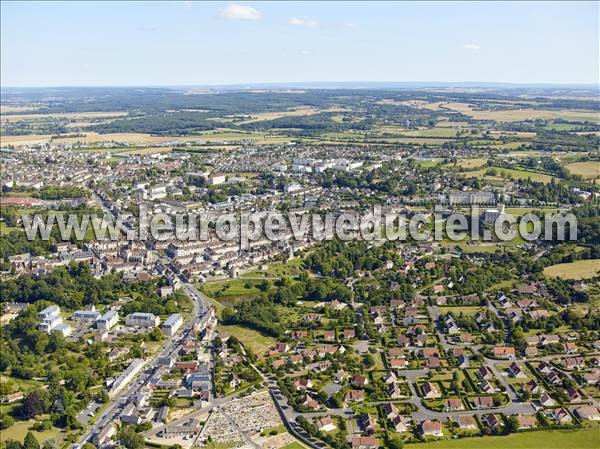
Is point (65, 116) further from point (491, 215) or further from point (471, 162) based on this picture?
point (491, 215)

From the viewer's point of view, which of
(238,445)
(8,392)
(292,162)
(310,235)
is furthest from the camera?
(292,162)

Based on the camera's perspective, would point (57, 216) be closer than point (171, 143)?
Yes

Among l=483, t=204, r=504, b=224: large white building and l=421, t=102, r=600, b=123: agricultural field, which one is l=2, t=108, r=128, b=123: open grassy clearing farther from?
l=483, t=204, r=504, b=224: large white building

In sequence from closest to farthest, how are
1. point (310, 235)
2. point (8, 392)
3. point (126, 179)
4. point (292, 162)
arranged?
point (8, 392), point (310, 235), point (126, 179), point (292, 162)

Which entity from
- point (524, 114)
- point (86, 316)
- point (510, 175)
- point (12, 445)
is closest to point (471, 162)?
point (510, 175)

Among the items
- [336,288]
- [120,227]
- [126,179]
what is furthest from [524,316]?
[126,179]

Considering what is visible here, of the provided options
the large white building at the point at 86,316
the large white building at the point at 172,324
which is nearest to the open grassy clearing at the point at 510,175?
the large white building at the point at 172,324

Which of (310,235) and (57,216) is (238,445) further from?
(57,216)
